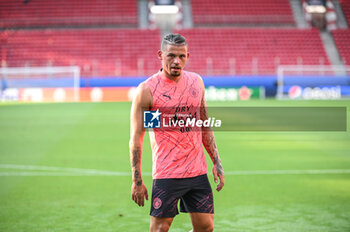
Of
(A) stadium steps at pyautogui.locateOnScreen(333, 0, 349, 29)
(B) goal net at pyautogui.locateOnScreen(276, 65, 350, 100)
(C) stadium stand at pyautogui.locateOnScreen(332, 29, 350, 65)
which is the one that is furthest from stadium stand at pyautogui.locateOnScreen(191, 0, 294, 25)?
(B) goal net at pyautogui.locateOnScreen(276, 65, 350, 100)

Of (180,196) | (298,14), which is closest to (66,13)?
(298,14)

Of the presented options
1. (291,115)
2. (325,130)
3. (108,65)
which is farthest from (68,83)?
(325,130)

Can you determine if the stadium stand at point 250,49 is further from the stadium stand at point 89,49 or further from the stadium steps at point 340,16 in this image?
the stadium steps at point 340,16

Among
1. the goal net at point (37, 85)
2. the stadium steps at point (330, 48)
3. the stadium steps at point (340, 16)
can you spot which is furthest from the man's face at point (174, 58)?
the stadium steps at point (340, 16)

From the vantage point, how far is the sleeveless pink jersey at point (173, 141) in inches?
139

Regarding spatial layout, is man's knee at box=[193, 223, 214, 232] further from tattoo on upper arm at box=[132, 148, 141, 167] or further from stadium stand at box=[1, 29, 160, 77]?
stadium stand at box=[1, 29, 160, 77]

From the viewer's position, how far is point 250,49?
34562 mm

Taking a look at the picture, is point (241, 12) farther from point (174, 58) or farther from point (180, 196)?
point (180, 196)

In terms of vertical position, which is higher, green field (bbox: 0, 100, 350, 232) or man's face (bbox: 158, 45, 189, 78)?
man's face (bbox: 158, 45, 189, 78)

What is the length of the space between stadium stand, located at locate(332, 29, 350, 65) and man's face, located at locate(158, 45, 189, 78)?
109 feet

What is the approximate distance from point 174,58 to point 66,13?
3603 cm

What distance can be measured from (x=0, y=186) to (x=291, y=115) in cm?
1386

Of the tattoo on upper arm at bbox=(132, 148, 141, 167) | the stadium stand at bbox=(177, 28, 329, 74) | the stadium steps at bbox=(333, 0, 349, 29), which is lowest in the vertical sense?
the tattoo on upper arm at bbox=(132, 148, 141, 167)

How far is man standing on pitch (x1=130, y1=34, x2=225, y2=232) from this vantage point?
3.49 m
